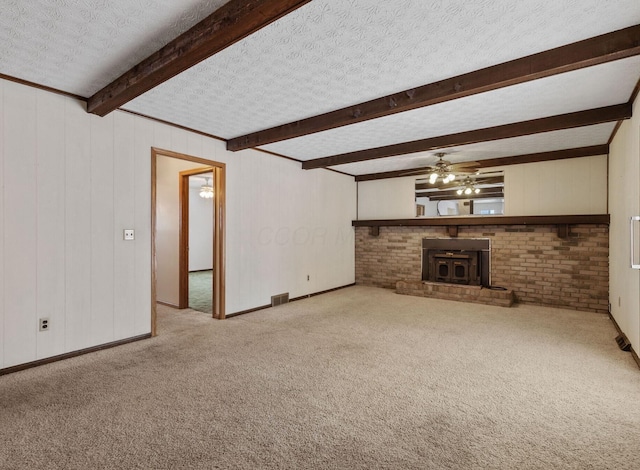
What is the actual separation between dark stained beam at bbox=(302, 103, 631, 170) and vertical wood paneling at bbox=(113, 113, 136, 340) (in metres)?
3.10

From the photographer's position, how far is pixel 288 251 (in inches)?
225

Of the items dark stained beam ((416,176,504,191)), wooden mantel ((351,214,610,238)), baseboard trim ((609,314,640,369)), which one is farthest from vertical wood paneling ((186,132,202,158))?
baseboard trim ((609,314,640,369))

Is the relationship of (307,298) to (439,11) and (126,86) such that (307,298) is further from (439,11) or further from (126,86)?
(439,11)

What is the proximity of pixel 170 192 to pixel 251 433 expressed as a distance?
4.37 m

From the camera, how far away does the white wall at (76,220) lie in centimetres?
285

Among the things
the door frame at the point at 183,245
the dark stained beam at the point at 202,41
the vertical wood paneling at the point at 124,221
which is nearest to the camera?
the dark stained beam at the point at 202,41

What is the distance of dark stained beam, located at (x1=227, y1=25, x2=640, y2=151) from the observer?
2.14 m

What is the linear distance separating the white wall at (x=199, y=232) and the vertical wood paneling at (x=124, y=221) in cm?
654

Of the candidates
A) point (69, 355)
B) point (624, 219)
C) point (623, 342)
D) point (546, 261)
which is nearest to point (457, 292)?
point (546, 261)

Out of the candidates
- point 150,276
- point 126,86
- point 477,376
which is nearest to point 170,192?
point 150,276

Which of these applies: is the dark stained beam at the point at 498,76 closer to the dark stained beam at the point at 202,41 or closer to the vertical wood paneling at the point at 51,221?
the dark stained beam at the point at 202,41

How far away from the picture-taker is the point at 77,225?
321cm

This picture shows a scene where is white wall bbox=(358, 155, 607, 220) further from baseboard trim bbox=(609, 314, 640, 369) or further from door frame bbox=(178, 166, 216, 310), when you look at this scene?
door frame bbox=(178, 166, 216, 310)

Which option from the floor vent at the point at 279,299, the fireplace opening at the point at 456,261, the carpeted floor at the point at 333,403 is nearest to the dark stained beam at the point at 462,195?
the fireplace opening at the point at 456,261
